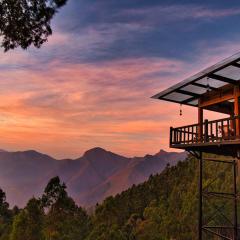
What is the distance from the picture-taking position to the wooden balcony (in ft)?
48.0

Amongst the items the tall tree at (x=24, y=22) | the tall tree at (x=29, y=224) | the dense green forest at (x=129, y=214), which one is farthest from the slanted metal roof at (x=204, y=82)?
the tall tree at (x=29, y=224)

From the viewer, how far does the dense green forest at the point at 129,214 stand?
5641 cm

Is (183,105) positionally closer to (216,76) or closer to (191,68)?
(216,76)

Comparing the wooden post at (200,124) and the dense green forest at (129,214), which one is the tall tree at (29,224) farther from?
the wooden post at (200,124)

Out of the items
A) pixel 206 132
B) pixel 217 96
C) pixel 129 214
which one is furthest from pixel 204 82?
pixel 129 214

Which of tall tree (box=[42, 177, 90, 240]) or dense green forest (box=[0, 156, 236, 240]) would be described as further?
tall tree (box=[42, 177, 90, 240])

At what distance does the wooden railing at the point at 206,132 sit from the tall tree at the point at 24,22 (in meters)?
8.10

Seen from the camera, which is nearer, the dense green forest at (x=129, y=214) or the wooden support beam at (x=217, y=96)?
the wooden support beam at (x=217, y=96)

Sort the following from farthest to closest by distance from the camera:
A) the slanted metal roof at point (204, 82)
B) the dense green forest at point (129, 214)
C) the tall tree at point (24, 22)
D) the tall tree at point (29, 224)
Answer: the dense green forest at point (129, 214)
the tall tree at point (29, 224)
the slanted metal roof at point (204, 82)
the tall tree at point (24, 22)

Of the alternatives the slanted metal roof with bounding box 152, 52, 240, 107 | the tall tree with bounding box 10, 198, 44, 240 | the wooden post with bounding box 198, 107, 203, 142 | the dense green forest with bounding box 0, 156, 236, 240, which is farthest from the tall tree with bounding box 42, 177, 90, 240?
the wooden post with bounding box 198, 107, 203, 142

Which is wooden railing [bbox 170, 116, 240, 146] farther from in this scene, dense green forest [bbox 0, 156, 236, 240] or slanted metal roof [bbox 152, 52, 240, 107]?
dense green forest [bbox 0, 156, 236, 240]

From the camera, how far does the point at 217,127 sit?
15.6m

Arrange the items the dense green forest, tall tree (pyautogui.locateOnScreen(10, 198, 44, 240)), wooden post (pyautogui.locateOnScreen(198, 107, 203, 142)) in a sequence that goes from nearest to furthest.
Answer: wooden post (pyautogui.locateOnScreen(198, 107, 203, 142)), tall tree (pyautogui.locateOnScreen(10, 198, 44, 240)), the dense green forest

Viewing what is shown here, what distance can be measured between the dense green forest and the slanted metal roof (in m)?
31.3
